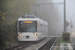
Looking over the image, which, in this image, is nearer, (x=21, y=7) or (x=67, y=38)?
(x=67, y=38)

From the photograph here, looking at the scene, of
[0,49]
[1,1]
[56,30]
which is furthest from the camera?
[56,30]

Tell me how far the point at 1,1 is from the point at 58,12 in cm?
4659

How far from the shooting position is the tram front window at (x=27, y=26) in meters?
20.2

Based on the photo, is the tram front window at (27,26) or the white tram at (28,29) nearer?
the white tram at (28,29)

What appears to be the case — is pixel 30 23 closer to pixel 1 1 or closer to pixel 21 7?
pixel 21 7

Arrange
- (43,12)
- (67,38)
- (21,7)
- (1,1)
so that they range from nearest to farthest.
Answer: (1,1)
(67,38)
(21,7)
(43,12)

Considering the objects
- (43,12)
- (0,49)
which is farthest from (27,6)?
(43,12)

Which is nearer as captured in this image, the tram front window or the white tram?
the white tram

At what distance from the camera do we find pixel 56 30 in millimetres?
63812

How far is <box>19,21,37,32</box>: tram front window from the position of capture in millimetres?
20234

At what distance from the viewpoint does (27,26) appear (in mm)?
20328

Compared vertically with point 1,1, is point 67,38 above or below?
below

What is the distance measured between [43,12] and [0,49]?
3835 centimetres

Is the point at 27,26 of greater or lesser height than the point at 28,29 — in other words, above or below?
above
